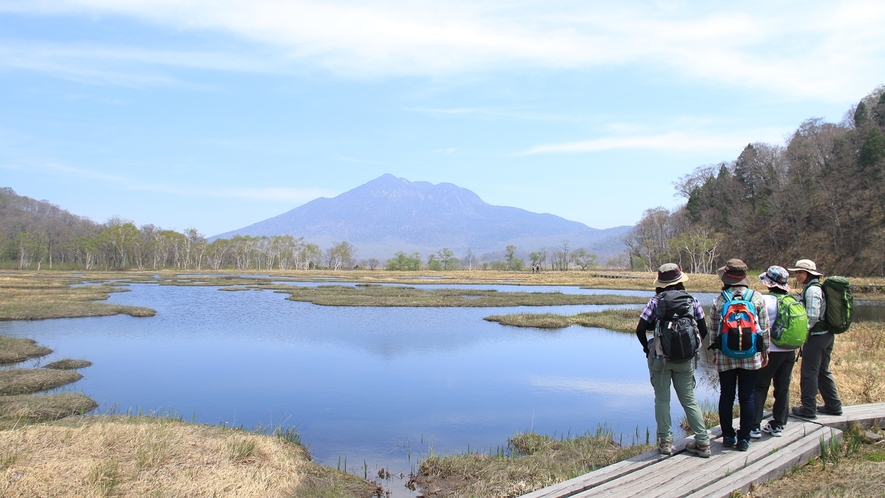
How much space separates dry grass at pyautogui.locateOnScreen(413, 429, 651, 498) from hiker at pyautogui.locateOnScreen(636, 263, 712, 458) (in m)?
1.43

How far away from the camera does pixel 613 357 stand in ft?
66.1

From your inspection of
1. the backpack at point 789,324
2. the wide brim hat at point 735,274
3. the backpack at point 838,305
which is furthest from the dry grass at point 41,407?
the backpack at point 838,305

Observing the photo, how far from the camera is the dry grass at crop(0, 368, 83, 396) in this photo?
1347cm

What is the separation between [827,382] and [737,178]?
3928 inches

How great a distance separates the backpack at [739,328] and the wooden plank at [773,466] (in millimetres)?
1219

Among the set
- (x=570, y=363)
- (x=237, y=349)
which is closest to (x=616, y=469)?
(x=570, y=363)

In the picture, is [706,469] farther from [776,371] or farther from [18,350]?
[18,350]

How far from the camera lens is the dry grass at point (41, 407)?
34.8ft

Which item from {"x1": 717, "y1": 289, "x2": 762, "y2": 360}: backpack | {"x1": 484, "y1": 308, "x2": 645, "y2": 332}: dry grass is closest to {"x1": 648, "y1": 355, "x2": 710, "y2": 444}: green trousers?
{"x1": 717, "y1": 289, "x2": 762, "y2": 360}: backpack

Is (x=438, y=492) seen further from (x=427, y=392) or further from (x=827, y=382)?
(x=427, y=392)

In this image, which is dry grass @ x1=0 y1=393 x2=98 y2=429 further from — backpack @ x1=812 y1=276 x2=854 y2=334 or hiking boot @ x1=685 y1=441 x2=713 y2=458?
backpack @ x1=812 y1=276 x2=854 y2=334

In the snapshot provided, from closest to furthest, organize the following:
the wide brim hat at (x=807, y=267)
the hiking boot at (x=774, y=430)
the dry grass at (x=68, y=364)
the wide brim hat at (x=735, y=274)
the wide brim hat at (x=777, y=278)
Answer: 1. the wide brim hat at (x=735, y=274)
2. the wide brim hat at (x=777, y=278)
3. the hiking boot at (x=774, y=430)
4. the wide brim hat at (x=807, y=267)
5. the dry grass at (x=68, y=364)

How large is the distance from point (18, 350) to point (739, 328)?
2053 cm

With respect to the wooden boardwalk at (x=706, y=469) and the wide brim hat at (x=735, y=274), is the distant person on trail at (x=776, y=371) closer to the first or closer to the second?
the wooden boardwalk at (x=706, y=469)
